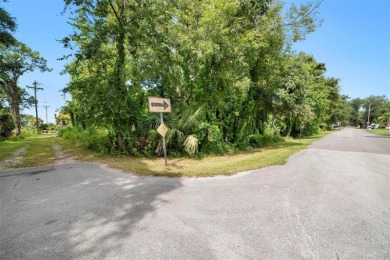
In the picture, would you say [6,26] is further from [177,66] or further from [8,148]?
[177,66]

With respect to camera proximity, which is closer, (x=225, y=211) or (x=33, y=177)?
(x=225, y=211)

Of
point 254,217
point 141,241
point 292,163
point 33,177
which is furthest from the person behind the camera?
point 292,163

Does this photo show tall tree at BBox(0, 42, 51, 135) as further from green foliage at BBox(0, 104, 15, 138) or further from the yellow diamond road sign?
the yellow diamond road sign

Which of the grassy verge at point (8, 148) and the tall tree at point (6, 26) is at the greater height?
the tall tree at point (6, 26)

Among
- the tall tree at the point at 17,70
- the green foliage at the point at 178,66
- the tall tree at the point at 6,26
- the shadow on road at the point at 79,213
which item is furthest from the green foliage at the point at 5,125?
the shadow on road at the point at 79,213

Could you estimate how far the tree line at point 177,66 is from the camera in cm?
794

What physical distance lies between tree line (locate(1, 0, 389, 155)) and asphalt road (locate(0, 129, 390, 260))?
12.2 feet

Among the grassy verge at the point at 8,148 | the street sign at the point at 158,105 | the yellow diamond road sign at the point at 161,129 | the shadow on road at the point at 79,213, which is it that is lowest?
the grassy verge at the point at 8,148

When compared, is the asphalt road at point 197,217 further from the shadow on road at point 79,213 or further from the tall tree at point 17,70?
the tall tree at point 17,70

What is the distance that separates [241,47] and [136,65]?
16.8ft

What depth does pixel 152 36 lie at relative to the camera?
8.04m

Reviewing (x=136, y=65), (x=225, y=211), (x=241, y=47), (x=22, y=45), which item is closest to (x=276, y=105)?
(x=241, y=47)

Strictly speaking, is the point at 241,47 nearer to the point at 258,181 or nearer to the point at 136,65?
the point at 136,65

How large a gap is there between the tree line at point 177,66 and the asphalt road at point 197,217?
3.71m
